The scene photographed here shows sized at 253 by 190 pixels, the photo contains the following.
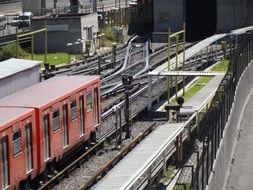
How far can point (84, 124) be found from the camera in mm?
22125

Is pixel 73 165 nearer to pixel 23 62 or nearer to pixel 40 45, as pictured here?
pixel 23 62

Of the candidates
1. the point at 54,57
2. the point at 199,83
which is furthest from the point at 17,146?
the point at 54,57

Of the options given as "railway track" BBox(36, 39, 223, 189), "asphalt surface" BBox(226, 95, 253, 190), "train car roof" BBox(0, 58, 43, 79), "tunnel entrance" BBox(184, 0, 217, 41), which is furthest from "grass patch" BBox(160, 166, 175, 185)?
"tunnel entrance" BBox(184, 0, 217, 41)

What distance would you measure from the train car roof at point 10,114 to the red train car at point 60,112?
0.42 m

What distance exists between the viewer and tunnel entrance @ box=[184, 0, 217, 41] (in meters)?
57.6

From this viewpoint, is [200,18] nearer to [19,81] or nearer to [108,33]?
[108,33]

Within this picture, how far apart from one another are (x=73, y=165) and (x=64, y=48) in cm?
2791

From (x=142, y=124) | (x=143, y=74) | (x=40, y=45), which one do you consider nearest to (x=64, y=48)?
(x=40, y=45)

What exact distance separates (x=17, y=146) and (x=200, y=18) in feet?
145

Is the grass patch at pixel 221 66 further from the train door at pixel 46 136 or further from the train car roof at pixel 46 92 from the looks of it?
the train door at pixel 46 136

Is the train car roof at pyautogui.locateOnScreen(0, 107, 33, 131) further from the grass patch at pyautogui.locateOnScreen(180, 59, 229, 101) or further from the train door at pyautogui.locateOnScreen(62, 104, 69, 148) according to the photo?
the grass patch at pyautogui.locateOnScreen(180, 59, 229, 101)

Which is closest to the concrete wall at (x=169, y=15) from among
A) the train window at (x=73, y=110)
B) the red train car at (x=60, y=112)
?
the red train car at (x=60, y=112)

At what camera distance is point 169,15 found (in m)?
55.8

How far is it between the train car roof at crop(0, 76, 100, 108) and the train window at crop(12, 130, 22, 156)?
1.35 metres
